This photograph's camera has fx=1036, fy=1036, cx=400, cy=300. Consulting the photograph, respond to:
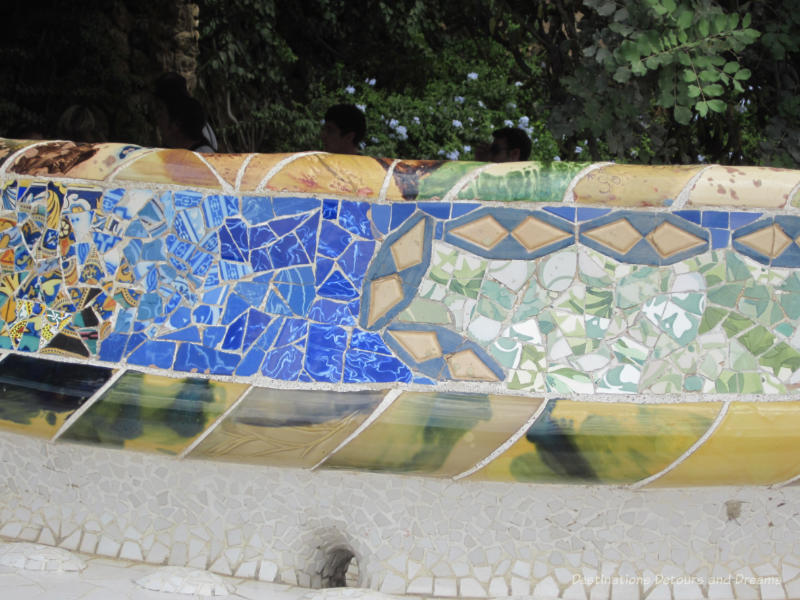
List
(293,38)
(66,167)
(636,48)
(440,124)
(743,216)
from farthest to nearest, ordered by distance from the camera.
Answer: (293,38) < (440,124) < (636,48) < (66,167) < (743,216)

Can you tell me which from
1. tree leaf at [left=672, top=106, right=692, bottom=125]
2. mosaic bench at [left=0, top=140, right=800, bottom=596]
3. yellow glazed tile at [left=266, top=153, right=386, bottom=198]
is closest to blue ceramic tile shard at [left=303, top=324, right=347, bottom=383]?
mosaic bench at [left=0, top=140, right=800, bottom=596]

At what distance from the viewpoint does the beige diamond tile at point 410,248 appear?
8.63ft

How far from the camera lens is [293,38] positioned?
9.35 m

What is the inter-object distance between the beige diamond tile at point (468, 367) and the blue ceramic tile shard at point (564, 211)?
41cm

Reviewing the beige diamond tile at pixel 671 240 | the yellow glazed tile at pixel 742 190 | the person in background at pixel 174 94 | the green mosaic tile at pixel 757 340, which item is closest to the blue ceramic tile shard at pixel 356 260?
the beige diamond tile at pixel 671 240

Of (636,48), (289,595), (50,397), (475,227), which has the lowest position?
(289,595)

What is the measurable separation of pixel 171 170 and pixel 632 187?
1.19 metres

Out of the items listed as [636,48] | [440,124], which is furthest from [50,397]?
[440,124]

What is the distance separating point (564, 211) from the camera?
2.60 m

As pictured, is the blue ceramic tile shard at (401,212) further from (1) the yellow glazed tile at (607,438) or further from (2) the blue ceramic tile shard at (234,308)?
(1) the yellow glazed tile at (607,438)

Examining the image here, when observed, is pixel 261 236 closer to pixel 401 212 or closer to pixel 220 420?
pixel 401 212

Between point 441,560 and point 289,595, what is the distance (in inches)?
15.3

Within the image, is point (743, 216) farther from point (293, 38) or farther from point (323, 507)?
point (293, 38)

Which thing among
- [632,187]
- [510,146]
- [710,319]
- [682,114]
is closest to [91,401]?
[632,187]
